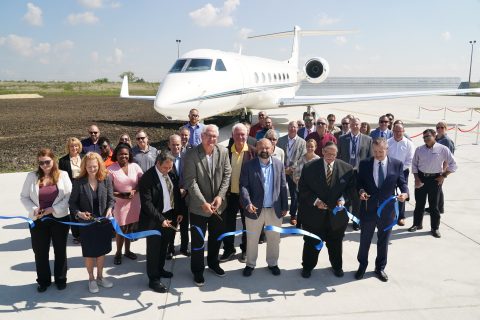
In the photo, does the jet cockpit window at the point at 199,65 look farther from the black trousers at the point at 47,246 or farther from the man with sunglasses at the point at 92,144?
the black trousers at the point at 47,246

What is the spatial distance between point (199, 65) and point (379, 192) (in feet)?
28.9

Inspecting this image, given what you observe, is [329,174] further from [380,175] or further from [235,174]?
[235,174]

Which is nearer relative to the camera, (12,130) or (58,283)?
(58,283)

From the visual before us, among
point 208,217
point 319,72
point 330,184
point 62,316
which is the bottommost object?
point 62,316

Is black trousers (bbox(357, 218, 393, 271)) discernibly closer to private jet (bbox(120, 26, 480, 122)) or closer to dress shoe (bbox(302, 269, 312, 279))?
dress shoe (bbox(302, 269, 312, 279))

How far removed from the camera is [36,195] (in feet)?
12.6

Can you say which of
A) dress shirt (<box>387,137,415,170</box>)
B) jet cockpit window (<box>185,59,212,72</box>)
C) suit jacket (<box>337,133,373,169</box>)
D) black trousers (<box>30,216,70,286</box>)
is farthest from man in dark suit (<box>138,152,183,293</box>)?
jet cockpit window (<box>185,59,212,72</box>)

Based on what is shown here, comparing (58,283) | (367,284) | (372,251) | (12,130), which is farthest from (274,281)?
(12,130)

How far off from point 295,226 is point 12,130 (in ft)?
57.8

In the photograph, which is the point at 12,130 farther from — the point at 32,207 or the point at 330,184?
the point at 330,184

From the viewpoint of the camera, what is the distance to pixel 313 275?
448 cm

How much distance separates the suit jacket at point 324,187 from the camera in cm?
416

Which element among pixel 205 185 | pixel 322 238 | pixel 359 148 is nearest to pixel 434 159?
pixel 359 148

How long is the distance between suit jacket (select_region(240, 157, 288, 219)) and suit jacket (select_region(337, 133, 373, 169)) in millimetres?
2077
